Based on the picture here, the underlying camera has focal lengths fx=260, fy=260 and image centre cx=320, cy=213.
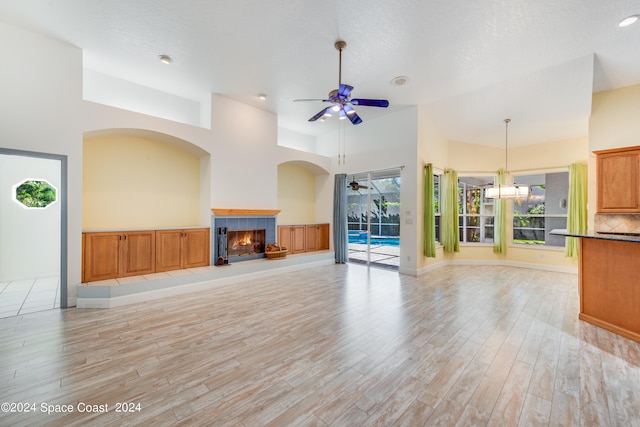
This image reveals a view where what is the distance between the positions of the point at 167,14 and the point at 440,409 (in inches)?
185

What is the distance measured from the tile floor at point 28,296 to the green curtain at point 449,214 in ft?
24.8

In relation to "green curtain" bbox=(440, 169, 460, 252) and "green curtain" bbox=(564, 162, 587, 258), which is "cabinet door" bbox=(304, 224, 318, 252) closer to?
"green curtain" bbox=(440, 169, 460, 252)

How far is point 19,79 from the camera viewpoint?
134 inches

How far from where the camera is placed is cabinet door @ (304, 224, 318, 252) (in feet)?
23.9

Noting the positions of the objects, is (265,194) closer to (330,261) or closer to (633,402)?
(330,261)

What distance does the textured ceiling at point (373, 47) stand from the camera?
115 inches

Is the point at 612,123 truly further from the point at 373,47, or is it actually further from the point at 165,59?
the point at 165,59

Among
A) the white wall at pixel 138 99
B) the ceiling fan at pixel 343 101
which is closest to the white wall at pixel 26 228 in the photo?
the white wall at pixel 138 99

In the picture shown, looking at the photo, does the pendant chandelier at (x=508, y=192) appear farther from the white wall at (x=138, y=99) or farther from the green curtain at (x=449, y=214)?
the white wall at (x=138, y=99)

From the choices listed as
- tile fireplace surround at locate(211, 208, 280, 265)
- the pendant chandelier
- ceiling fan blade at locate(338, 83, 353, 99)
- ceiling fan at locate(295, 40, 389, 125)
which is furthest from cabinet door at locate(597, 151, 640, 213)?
tile fireplace surround at locate(211, 208, 280, 265)

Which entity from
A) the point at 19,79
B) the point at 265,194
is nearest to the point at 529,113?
the point at 265,194

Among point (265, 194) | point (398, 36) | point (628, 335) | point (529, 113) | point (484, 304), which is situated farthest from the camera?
point (265, 194)

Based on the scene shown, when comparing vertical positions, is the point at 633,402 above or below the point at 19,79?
below

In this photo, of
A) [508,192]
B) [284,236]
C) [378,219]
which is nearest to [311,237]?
[284,236]
